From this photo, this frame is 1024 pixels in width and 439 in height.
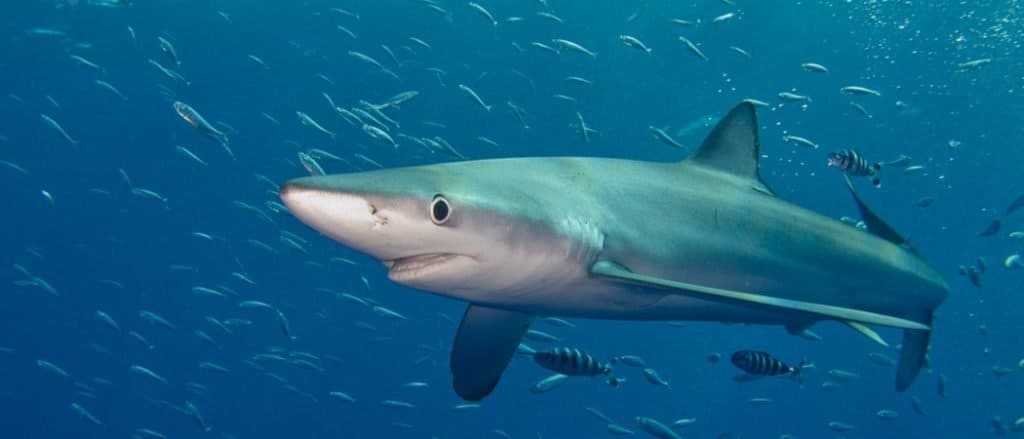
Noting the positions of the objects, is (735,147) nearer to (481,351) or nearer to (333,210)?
(481,351)

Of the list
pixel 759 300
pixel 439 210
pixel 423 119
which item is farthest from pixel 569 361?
pixel 423 119

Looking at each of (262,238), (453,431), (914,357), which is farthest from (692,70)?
(453,431)

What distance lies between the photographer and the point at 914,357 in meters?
6.34

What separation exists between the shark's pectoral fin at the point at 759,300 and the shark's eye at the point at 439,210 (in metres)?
0.86

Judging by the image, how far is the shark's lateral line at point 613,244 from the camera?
2615mm

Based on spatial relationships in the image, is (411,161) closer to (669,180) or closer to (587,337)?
(669,180)

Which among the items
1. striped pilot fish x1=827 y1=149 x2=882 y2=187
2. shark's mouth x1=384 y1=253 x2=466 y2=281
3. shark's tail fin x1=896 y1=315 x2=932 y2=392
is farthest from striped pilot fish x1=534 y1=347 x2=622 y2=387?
striped pilot fish x1=827 y1=149 x2=882 y2=187

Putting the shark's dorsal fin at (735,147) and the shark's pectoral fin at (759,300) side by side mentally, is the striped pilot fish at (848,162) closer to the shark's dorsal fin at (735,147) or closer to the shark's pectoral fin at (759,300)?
the shark's dorsal fin at (735,147)

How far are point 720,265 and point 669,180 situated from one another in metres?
0.54

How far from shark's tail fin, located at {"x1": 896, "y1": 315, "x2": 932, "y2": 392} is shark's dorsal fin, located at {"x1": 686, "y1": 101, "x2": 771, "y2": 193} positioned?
2603 millimetres

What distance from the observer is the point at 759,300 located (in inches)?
107

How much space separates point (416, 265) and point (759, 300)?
4.16ft

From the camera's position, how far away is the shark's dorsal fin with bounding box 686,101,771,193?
4.62m

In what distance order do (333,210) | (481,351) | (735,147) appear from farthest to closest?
(735,147), (481,351), (333,210)
